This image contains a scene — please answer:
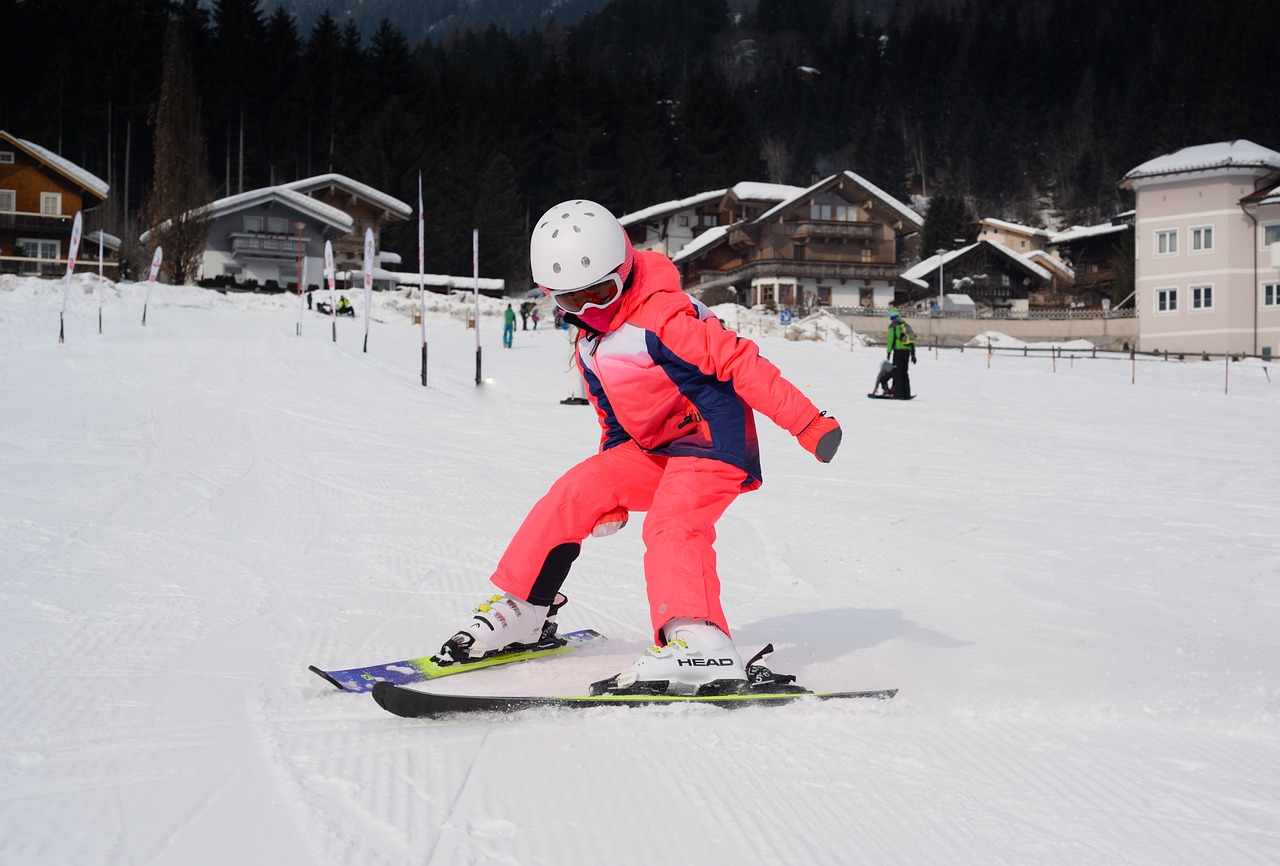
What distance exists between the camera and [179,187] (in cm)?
4519

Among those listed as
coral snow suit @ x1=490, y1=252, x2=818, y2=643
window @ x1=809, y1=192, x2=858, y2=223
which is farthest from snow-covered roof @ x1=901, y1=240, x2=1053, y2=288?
coral snow suit @ x1=490, y1=252, x2=818, y2=643

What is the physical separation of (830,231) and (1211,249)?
67.2ft

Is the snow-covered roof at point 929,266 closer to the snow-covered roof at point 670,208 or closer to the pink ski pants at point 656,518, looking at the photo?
the snow-covered roof at point 670,208

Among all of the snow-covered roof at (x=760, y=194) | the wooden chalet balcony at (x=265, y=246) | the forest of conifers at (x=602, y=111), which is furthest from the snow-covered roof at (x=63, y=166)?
the snow-covered roof at (x=760, y=194)

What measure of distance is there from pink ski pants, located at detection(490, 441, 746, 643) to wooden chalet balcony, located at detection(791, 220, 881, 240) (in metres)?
56.9

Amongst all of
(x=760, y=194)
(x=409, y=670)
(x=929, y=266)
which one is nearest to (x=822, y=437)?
(x=409, y=670)

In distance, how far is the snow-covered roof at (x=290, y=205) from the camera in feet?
176

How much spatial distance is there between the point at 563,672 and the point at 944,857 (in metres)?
1.77

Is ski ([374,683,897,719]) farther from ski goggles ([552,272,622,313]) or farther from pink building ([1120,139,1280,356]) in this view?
pink building ([1120,139,1280,356])

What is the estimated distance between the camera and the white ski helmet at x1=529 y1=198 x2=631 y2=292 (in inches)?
139

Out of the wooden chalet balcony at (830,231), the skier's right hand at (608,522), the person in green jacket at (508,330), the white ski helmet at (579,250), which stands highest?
the wooden chalet balcony at (830,231)

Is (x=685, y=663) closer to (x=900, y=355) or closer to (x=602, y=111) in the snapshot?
(x=900, y=355)

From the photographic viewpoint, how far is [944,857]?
2289 mm

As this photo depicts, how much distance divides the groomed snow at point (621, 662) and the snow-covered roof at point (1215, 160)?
37504 mm
